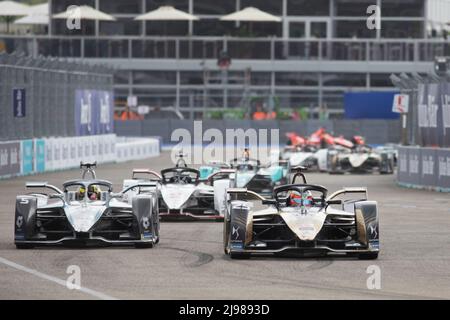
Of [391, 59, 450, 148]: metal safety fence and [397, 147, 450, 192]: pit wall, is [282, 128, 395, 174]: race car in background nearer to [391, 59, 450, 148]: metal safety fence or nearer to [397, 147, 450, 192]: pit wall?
[391, 59, 450, 148]: metal safety fence

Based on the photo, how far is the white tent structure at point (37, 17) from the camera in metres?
62.2

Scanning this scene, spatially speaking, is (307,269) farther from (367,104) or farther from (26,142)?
(367,104)

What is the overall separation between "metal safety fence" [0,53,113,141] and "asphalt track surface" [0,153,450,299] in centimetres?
Answer: 1683

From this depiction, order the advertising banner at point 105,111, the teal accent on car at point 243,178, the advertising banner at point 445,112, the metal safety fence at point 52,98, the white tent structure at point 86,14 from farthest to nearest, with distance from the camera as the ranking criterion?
the white tent structure at point 86,14 < the advertising banner at point 105,111 < the metal safety fence at point 52,98 < the advertising banner at point 445,112 < the teal accent on car at point 243,178

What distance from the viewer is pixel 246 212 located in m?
15.9

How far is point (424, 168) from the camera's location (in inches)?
1268

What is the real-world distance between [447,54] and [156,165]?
820 inches

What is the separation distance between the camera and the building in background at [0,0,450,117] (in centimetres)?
6222

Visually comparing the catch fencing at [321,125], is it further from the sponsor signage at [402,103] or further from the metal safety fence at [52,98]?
the sponsor signage at [402,103]

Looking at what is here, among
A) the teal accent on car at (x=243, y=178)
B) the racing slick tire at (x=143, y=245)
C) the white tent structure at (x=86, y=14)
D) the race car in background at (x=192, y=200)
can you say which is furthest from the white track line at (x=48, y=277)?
the white tent structure at (x=86, y=14)

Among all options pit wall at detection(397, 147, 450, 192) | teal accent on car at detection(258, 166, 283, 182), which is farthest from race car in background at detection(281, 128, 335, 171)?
teal accent on car at detection(258, 166, 283, 182)

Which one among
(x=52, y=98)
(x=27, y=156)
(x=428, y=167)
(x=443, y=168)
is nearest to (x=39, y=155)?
(x=27, y=156)

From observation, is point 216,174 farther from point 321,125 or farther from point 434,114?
point 321,125
